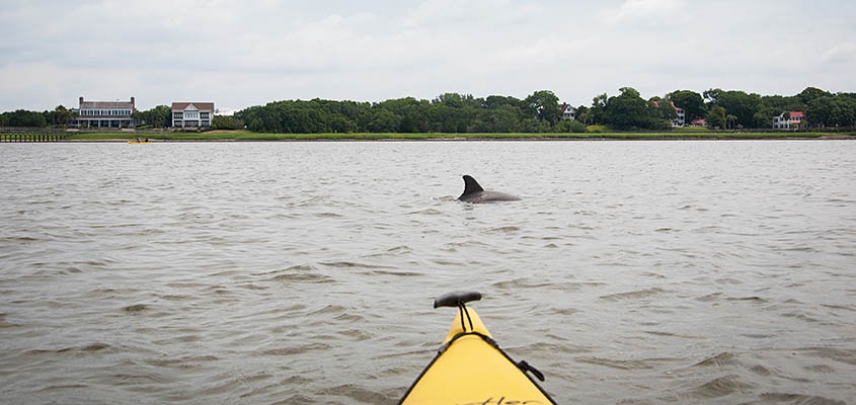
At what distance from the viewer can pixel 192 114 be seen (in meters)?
188

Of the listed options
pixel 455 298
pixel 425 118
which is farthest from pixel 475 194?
pixel 425 118

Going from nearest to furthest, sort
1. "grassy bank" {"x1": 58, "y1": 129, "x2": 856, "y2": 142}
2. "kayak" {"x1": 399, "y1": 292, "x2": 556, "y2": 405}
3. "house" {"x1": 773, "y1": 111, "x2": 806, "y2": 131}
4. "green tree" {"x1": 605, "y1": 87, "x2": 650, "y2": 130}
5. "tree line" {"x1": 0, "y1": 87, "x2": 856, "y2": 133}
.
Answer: "kayak" {"x1": 399, "y1": 292, "x2": 556, "y2": 405}
"grassy bank" {"x1": 58, "y1": 129, "x2": 856, "y2": 142}
"tree line" {"x1": 0, "y1": 87, "x2": 856, "y2": 133}
"green tree" {"x1": 605, "y1": 87, "x2": 650, "y2": 130}
"house" {"x1": 773, "y1": 111, "x2": 806, "y2": 131}

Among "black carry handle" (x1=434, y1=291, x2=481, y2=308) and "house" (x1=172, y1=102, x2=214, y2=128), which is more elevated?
"house" (x1=172, y1=102, x2=214, y2=128)

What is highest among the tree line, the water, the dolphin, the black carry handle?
the tree line

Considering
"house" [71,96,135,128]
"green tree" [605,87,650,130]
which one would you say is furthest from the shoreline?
"house" [71,96,135,128]

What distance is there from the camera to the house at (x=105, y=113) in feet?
620

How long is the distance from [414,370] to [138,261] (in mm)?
7557

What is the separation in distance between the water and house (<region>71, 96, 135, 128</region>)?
7236 inches

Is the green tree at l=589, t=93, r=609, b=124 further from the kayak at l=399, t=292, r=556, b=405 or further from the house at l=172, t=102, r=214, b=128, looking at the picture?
the kayak at l=399, t=292, r=556, b=405

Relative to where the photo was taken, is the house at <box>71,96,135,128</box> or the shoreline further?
the house at <box>71,96,135,128</box>

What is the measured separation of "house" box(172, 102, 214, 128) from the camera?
616ft

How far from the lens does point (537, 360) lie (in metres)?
7.11

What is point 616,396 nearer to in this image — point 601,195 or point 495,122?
point 601,195

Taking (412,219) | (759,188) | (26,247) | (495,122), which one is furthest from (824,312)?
(495,122)
